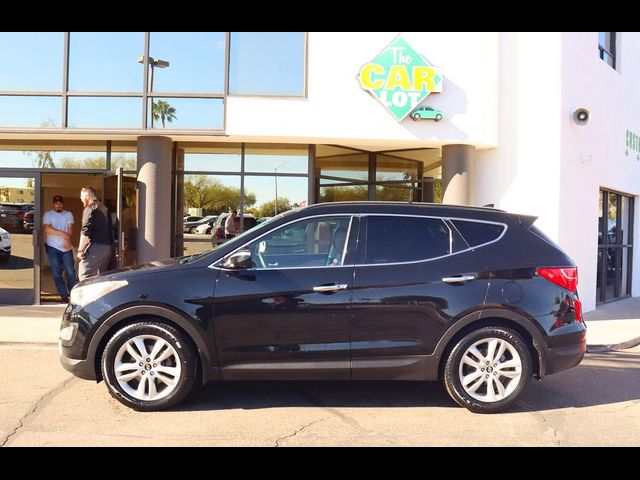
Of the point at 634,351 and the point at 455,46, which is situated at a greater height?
the point at 455,46

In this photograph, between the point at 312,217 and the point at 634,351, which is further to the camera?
the point at 634,351

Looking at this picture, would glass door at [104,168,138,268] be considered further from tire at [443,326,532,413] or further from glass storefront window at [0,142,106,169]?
tire at [443,326,532,413]

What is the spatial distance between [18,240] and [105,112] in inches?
120

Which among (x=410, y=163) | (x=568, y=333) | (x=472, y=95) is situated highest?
(x=472, y=95)

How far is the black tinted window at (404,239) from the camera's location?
4.79 m

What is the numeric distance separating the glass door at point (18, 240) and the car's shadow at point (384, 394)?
652 centimetres

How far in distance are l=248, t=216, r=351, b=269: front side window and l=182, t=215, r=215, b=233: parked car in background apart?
5749 mm

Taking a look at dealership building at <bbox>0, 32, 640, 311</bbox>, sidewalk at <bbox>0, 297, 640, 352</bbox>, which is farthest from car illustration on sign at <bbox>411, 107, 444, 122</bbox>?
sidewalk at <bbox>0, 297, 640, 352</bbox>

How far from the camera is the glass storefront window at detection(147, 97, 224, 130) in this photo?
950 centimetres

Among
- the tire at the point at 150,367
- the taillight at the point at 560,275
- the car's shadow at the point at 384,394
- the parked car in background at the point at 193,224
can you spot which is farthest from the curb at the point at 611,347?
the parked car in background at the point at 193,224
